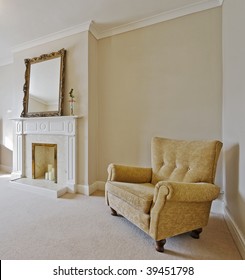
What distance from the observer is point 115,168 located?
2035mm

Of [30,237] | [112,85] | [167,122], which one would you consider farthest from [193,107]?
[30,237]

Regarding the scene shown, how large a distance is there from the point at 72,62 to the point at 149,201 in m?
2.57

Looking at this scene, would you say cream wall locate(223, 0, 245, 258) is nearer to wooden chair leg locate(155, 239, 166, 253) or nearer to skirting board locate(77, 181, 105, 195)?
wooden chair leg locate(155, 239, 166, 253)

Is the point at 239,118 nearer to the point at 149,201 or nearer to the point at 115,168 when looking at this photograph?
the point at 149,201

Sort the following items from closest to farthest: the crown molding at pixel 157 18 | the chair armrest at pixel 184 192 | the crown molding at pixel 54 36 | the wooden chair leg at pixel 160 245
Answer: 1. the chair armrest at pixel 184 192
2. the wooden chair leg at pixel 160 245
3. the crown molding at pixel 157 18
4. the crown molding at pixel 54 36

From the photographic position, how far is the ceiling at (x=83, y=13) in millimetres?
2268

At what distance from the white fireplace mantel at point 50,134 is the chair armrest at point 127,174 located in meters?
1.01

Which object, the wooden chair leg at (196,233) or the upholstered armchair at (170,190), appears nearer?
the upholstered armchair at (170,190)

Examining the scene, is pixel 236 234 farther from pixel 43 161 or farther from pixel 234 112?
pixel 43 161

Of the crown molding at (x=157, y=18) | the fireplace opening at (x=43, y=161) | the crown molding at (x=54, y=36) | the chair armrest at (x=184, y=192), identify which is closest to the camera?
the chair armrest at (x=184, y=192)

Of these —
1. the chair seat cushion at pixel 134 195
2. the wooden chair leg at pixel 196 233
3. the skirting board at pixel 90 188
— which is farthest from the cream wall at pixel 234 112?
the skirting board at pixel 90 188

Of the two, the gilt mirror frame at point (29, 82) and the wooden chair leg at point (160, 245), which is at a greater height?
the gilt mirror frame at point (29, 82)

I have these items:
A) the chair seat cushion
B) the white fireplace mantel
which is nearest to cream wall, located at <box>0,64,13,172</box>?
the white fireplace mantel

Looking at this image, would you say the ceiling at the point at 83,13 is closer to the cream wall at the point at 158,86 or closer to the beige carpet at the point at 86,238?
the cream wall at the point at 158,86
